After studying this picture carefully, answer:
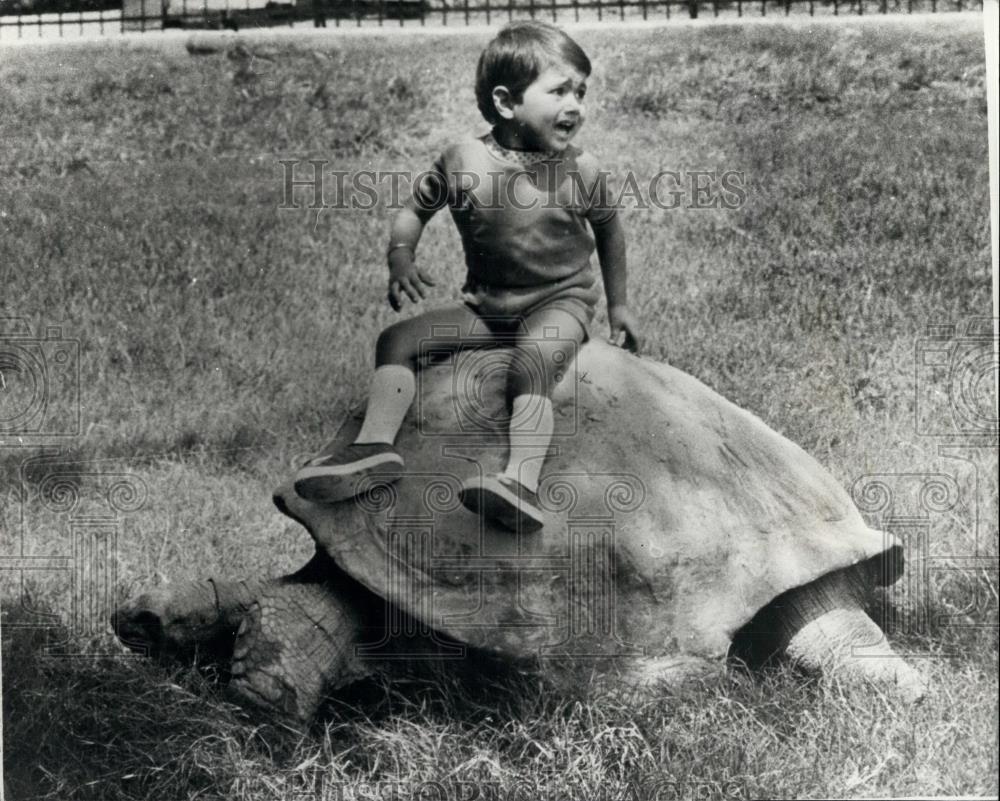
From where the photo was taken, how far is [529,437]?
146 inches

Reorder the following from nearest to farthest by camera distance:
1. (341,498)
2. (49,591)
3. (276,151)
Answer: (341,498)
(49,591)
(276,151)

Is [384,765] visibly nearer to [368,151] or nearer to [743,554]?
[743,554]

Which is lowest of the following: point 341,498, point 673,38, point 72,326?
point 341,498

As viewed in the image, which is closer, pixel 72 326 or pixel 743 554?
pixel 743 554

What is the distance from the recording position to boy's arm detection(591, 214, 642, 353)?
13.1 feet

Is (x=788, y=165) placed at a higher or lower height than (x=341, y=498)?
higher

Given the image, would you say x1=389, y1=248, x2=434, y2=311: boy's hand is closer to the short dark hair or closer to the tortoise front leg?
the short dark hair

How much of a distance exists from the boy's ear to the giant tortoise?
62 centimetres

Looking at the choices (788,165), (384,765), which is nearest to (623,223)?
(788,165)

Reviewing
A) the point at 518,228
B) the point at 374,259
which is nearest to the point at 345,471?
the point at 518,228

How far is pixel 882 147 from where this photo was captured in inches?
169

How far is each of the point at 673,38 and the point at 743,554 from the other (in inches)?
62.4

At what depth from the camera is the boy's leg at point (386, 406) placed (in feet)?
12.0

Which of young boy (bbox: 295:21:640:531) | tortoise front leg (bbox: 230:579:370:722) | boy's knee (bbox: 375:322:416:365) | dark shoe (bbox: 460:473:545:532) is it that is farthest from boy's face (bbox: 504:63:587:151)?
tortoise front leg (bbox: 230:579:370:722)
